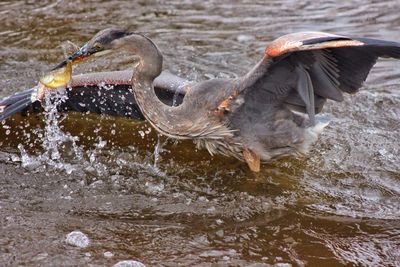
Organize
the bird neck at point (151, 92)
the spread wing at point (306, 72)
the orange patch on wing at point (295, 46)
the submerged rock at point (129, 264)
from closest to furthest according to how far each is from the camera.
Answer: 1. the submerged rock at point (129, 264)
2. the orange patch on wing at point (295, 46)
3. the spread wing at point (306, 72)
4. the bird neck at point (151, 92)

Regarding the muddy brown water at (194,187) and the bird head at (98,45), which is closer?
the muddy brown water at (194,187)

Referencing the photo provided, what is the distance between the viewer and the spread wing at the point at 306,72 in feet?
16.0

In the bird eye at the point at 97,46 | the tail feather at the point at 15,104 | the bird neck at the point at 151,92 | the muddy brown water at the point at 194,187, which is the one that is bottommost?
the muddy brown water at the point at 194,187

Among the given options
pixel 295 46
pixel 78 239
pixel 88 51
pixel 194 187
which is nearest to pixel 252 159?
pixel 194 187

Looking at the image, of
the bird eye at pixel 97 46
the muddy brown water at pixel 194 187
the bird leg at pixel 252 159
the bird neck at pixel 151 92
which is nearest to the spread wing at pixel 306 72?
the bird leg at pixel 252 159

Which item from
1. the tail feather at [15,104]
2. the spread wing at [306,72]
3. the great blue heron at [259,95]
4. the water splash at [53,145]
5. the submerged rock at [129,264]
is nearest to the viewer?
the submerged rock at [129,264]

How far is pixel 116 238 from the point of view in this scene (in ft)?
15.4

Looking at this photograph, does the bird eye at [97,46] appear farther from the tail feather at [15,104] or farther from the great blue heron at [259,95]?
the tail feather at [15,104]

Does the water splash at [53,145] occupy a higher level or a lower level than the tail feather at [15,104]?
lower

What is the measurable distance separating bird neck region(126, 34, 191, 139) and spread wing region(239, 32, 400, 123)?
0.57m

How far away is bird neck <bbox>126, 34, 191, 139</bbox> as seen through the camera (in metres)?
5.22

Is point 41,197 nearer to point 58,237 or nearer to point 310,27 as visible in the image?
point 58,237

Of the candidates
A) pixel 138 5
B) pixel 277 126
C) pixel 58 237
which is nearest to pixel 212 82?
pixel 277 126

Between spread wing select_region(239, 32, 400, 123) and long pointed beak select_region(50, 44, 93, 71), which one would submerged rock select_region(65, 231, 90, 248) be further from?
spread wing select_region(239, 32, 400, 123)
